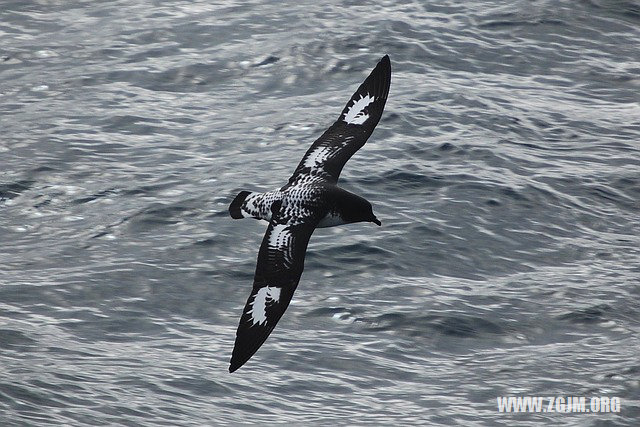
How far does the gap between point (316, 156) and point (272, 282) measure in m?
2.46

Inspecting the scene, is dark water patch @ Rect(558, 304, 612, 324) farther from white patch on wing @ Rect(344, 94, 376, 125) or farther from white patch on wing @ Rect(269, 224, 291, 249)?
white patch on wing @ Rect(269, 224, 291, 249)

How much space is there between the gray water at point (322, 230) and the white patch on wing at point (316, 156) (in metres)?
1.90

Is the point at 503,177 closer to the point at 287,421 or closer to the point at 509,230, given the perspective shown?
the point at 509,230

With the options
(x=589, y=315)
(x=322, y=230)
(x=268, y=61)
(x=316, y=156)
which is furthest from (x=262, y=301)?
(x=268, y=61)

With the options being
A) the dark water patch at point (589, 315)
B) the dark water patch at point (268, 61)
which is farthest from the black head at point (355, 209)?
the dark water patch at point (268, 61)

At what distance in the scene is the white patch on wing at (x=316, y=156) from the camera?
14.3m

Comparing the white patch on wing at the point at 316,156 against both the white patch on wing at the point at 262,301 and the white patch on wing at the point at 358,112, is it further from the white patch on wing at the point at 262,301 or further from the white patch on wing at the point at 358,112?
the white patch on wing at the point at 262,301

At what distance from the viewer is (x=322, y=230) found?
16781mm

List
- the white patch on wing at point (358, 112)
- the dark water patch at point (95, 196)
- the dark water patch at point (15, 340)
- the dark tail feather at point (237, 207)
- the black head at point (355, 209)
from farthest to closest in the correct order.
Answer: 1. the dark water patch at point (95, 196)
2. the white patch on wing at point (358, 112)
3. the dark water patch at point (15, 340)
4. the dark tail feather at point (237, 207)
5. the black head at point (355, 209)

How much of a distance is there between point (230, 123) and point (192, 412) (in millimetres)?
7615

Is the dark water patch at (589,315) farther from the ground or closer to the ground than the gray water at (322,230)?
closer to the ground

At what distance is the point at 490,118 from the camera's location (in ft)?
65.5

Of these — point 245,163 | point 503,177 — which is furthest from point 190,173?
point 503,177

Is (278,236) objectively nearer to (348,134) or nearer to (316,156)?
(316,156)
